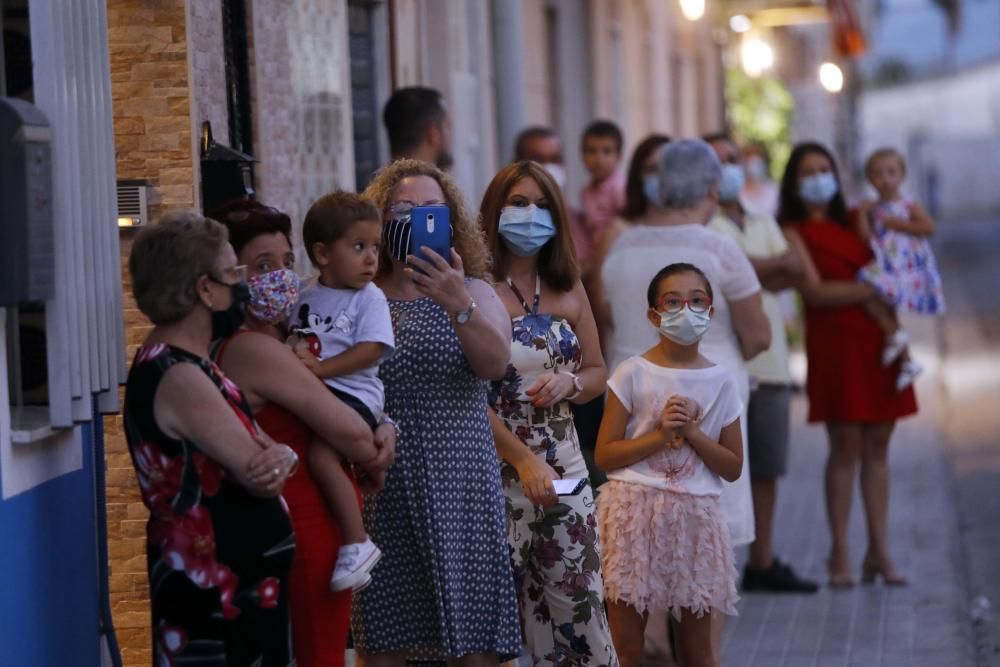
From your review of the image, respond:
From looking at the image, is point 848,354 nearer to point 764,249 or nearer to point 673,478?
point 764,249

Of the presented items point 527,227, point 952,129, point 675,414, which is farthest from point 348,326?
point 952,129

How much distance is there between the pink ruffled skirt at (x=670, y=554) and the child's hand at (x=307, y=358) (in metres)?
1.84

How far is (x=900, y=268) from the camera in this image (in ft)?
31.1

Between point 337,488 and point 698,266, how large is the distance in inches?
109

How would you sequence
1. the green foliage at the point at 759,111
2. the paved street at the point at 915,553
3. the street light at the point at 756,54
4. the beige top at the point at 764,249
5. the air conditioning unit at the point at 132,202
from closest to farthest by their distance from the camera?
1. the air conditioning unit at the point at 132,202
2. the paved street at the point at 915,553
3. the beige top at the point at 764,249
4. the street light at the point at 756,54
5. the green foliage at the point at 759,111

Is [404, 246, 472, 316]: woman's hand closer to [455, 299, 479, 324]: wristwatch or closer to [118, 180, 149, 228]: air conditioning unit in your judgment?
Answer: [455, 299, 479, 324]: wristwatch

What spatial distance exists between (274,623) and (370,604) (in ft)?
2.70

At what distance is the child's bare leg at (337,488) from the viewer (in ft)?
16.3

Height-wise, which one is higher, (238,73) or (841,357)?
(238,73)

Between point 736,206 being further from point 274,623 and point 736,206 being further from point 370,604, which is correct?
point 274,623

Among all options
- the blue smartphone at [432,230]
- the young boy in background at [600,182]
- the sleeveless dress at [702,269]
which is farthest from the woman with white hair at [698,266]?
the young boy in background at [600,182]

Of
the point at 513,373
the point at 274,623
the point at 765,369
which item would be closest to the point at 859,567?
the point at 765,369

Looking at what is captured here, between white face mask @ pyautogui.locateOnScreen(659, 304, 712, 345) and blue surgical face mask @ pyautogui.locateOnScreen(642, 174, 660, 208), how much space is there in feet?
4.44

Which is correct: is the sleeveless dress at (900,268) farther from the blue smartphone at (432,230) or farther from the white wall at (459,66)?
the blue smartphone at (432,230)
